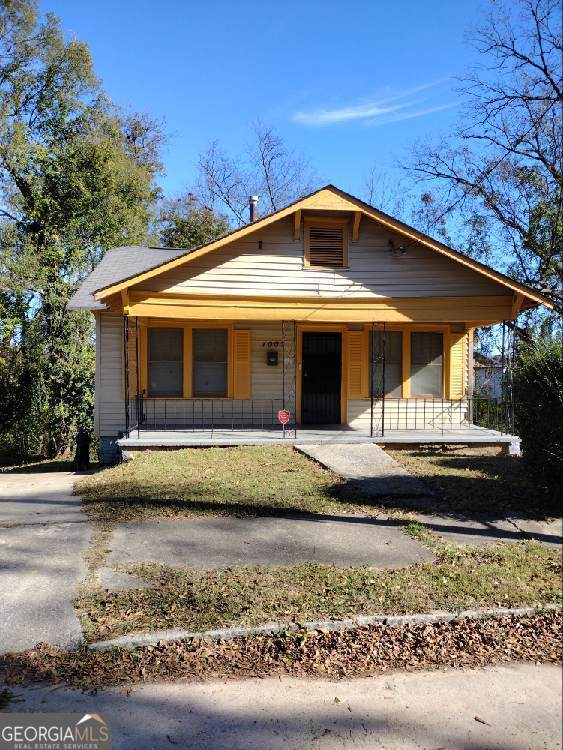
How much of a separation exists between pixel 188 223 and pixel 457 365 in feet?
66.0

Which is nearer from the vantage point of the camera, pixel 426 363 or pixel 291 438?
pixel 291 438

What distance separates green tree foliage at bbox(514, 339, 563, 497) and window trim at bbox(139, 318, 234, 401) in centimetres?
876

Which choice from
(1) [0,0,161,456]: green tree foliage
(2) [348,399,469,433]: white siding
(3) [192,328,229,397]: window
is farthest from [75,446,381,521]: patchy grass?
(1) [0,0,161,456]: green tree foliage

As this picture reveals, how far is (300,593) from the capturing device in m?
4.04

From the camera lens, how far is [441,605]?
341cm

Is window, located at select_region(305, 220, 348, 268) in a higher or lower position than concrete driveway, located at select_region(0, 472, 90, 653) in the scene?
higher

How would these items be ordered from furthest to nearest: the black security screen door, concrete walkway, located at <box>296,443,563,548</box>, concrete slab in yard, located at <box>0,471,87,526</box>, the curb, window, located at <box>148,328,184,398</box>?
the black security screen door < window, located at <box>148,328,184,398</box> < concrete slab in yard, located at <box>0,471,87,526</box> < the curb < concrete walkway, located at <box>296,443,563,548</box>

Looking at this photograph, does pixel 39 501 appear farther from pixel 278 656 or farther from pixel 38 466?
pixel 38 466

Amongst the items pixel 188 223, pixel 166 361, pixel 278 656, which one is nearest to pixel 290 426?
pixel 166 361

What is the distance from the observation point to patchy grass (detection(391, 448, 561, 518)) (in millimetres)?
2922

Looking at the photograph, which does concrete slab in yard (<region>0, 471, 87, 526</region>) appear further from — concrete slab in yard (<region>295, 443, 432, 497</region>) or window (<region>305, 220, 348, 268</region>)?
window (<region>305, 220, 348, 268</region>)

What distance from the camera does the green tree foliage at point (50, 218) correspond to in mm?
16828

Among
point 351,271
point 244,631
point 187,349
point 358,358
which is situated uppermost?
point 351,271
